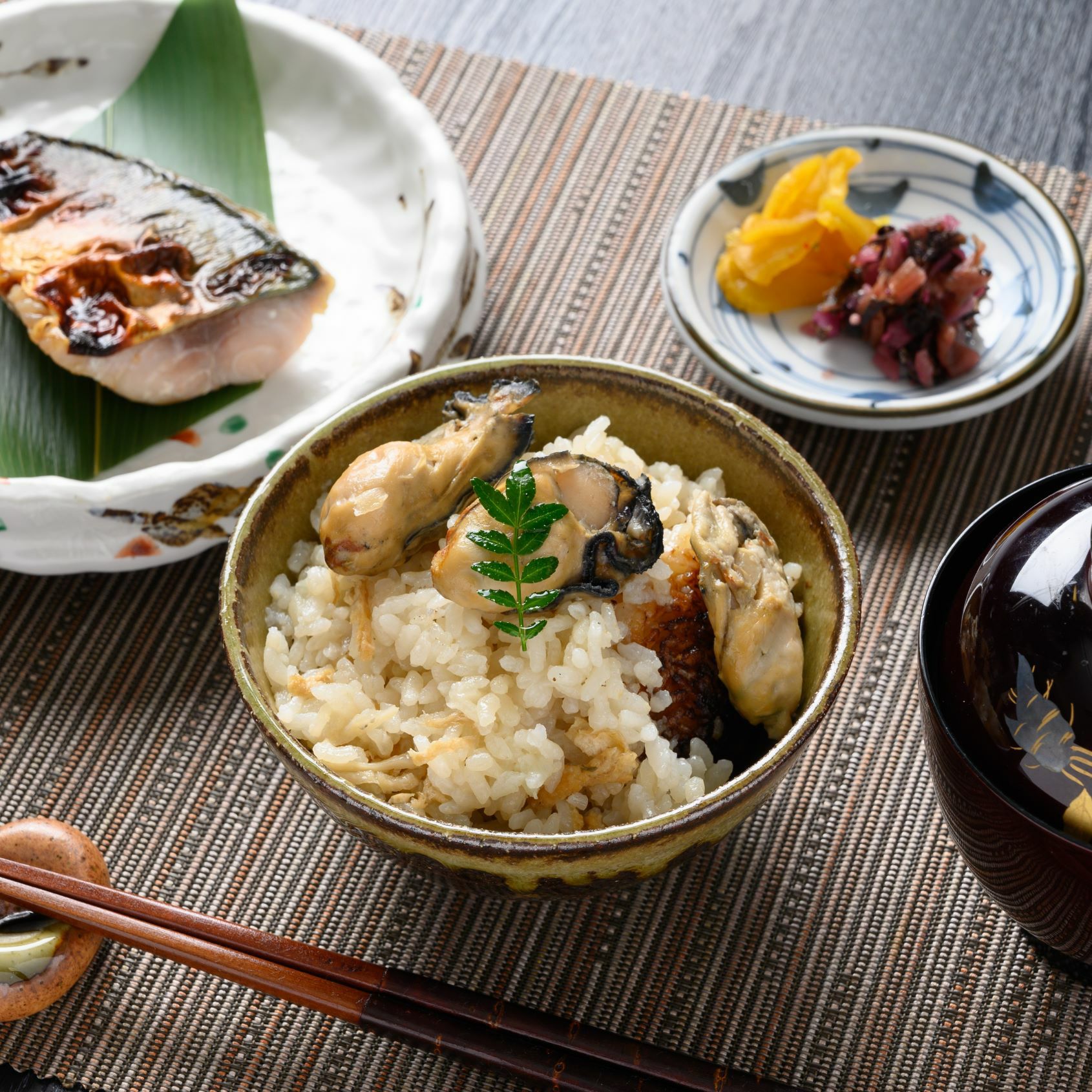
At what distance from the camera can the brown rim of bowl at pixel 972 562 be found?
4.78 feet

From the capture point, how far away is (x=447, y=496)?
1.71m

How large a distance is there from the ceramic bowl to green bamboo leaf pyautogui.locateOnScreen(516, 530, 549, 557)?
0.50m

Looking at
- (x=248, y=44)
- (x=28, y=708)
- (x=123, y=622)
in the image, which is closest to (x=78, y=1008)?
(x=28, y=708)

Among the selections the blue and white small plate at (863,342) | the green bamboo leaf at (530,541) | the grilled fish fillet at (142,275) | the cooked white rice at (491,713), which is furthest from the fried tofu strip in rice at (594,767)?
the grilled fish fillet at (142,275)

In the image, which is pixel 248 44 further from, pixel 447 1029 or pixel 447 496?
pixel 447 1029

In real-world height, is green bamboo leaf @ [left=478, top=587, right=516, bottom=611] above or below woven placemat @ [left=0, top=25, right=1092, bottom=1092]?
above

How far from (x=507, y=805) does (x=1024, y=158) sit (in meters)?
2.41

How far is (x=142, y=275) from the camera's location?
2432 millimetres

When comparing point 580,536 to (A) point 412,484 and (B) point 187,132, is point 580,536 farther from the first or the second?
(B) point 187,132

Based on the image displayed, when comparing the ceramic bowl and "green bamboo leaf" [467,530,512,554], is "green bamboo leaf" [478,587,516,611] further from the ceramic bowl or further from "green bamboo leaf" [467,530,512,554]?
the ceramic bowl

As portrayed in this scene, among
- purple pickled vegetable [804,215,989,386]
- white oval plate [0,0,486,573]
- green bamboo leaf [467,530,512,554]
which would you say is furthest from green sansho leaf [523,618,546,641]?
purple pickled vegetable [804,215,989,386]

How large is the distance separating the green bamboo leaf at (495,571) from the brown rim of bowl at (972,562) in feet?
1.71

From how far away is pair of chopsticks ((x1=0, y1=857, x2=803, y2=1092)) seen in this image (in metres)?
1.56

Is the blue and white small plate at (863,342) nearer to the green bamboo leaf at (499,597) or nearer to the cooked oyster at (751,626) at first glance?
the cooked oyster at (751,626)
